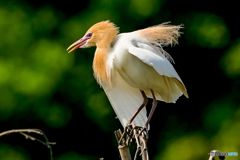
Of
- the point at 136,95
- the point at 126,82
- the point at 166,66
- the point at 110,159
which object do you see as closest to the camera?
the point at 166,66

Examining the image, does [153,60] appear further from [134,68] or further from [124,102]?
[124,102]

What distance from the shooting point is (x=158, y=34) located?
1457 millimetres

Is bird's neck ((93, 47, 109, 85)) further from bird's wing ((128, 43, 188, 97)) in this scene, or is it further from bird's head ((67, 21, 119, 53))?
bird's wing ((128, 43, 188, 97))

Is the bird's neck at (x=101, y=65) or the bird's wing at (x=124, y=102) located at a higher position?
the bird's neck at (x=101, y=65)

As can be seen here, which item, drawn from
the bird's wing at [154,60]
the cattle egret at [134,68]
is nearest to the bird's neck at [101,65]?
the cattle egret at [134,68]

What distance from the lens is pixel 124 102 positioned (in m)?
1.58

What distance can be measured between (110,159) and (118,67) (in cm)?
158

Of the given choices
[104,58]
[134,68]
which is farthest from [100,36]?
[134,68]

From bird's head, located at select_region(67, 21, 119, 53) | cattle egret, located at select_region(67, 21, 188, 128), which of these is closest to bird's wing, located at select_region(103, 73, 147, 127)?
cattle egret, located at select_region(67, 21, 188, 128)

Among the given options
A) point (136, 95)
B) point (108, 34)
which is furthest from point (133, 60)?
point (136, 95)

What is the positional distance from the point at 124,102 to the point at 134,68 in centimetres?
22

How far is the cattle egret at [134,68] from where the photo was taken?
1374 mm

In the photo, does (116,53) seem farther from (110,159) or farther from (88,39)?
(110,159)

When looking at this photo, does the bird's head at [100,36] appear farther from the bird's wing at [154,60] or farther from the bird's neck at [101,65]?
the bird's wing at [154,60]
